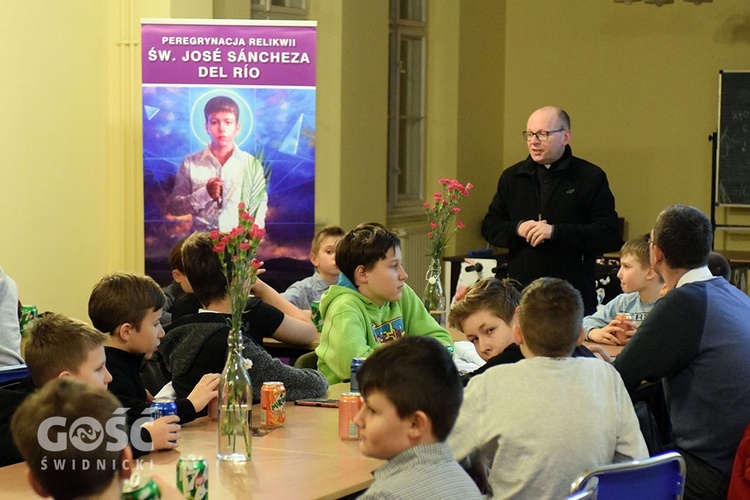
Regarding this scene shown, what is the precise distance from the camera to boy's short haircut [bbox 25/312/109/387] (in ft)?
8.53

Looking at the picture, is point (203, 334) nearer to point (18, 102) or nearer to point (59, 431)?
point (59, 431)

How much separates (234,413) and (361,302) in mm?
1294

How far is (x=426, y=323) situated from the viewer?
4.14 meters

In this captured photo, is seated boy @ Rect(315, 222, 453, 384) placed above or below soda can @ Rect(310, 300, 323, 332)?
above

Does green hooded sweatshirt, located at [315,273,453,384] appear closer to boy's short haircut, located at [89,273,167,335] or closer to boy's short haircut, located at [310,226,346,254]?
boy's short haircut, located at [89,273,167,335]

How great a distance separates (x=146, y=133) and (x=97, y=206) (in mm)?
887

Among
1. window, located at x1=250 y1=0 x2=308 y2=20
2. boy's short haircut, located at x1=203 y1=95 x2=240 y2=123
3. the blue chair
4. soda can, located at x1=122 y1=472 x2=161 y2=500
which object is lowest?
the blue chair

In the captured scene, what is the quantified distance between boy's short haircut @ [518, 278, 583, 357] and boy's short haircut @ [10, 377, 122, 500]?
1.28 m

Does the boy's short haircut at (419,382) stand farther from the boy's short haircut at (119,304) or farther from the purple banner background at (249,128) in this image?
the purple banner background at (249,128)

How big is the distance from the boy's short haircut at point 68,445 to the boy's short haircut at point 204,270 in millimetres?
1592

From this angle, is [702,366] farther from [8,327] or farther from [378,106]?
[378,106]

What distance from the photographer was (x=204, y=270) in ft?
10.8

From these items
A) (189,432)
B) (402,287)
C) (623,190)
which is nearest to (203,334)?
(189,432)

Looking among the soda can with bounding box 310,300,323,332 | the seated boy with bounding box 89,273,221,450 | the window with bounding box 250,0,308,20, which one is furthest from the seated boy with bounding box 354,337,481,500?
the window with bounding box 250,0,308,20
